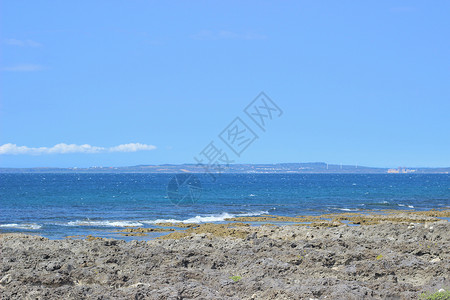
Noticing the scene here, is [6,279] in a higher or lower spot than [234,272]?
higher

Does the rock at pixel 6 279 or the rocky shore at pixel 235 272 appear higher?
the rock at pixel 6 279

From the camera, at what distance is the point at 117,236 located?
32.8m

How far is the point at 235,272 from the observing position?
14.7 meters

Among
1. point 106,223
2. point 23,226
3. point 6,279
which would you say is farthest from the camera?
point 106,223

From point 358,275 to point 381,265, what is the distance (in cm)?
88

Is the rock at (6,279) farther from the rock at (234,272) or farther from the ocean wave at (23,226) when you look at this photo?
A: the ocean wave at (23,226)

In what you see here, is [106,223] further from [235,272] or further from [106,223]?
[235,272]

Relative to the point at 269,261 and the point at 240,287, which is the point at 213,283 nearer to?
the point at 240,287

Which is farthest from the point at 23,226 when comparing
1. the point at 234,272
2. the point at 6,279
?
the point at 6,279

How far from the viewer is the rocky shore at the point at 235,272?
11.2 metres

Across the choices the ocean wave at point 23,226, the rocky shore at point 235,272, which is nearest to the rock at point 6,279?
the rocky shore at point 235,272

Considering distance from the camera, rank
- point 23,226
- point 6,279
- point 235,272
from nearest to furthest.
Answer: point 6,279, point 235,272, point 23,226

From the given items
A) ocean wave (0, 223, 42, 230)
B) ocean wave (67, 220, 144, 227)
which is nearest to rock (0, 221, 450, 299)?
ocean wave (67, 220, 144, 227)

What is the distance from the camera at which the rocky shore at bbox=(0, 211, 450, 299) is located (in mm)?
11234
